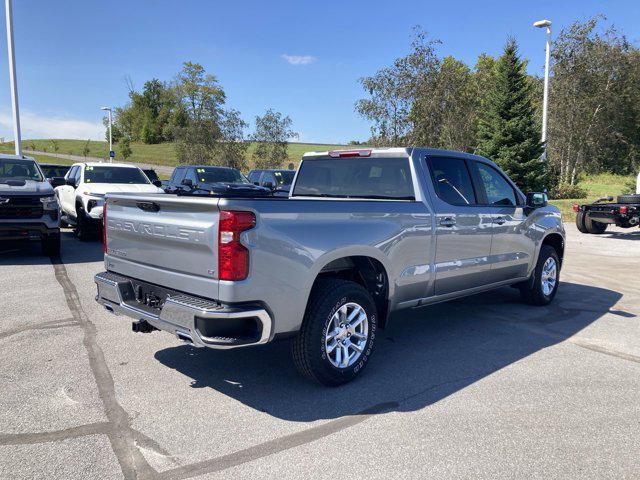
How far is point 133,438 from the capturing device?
127 inches

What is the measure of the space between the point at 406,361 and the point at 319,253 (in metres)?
1.57

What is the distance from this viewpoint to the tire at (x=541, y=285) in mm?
6672

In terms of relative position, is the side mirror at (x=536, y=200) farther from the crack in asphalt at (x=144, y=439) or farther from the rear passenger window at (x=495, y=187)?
the crack in asphalt at (x=144, y=439)

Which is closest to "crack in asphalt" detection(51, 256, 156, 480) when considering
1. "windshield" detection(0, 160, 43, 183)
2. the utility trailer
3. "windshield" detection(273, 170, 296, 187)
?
"windshield" detection(0, 160, 43, 183)

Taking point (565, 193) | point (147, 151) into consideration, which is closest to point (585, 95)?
point (565, 193)

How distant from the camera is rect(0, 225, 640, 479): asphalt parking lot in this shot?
3.00m

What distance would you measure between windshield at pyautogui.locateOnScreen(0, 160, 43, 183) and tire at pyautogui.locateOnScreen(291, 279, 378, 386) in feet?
28.4

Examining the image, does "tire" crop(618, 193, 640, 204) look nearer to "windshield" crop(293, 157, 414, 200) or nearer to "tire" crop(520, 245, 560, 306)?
"tire" crop(520, 245, 560, 306)

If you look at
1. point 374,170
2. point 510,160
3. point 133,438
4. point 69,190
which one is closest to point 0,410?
point 133,438

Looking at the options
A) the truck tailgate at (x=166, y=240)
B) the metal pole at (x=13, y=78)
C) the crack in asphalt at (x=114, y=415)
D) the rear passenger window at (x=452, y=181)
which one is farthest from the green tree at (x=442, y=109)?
the truck tailgate at (x=166, y=240)

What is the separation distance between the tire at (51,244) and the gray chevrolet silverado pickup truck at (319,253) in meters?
5.83

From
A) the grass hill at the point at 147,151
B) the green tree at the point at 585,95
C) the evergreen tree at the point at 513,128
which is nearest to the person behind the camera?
the evergreen tree at the point at 513,128

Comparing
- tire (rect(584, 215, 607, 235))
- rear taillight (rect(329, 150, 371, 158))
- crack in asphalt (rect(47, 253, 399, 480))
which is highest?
rear taillight (rect(329, 150, 371, 158))

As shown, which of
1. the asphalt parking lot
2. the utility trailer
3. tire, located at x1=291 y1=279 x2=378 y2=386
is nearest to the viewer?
the asphalt parking lot
